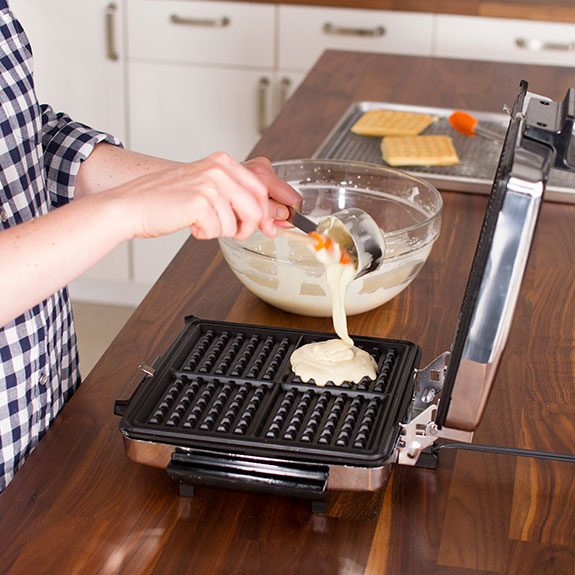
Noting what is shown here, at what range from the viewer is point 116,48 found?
321 centimetres

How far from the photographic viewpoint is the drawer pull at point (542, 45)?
9.76ft

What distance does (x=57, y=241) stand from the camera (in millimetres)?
980

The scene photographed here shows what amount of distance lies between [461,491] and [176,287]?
1.92 feet

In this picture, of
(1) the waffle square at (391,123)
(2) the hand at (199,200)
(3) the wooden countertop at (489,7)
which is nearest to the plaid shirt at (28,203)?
(2) the hand at (199,200)

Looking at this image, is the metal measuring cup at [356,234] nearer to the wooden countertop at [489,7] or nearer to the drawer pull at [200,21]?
the wooden countertop at [489,7]

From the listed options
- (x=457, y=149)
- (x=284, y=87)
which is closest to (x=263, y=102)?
(x=284, y=87)

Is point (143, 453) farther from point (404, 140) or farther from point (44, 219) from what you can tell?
point (404, 140)

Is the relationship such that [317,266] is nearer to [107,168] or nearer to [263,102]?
[107,168]

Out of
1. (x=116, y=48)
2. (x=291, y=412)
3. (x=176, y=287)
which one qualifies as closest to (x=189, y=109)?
(x=116, y=48)

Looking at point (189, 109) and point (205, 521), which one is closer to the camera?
point (205, 521)

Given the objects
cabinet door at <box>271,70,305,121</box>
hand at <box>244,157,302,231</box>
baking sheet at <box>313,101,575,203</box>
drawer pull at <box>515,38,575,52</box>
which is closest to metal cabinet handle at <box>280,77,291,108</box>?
cabinet door at <box>271,70,305,121</box>

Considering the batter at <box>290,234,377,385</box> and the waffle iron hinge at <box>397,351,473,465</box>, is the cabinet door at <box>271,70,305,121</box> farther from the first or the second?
the waffle iron hinge at <box>397,351,473,465</box>

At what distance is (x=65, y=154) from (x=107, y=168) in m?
0.06

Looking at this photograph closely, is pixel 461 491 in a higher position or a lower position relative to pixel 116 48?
higher
